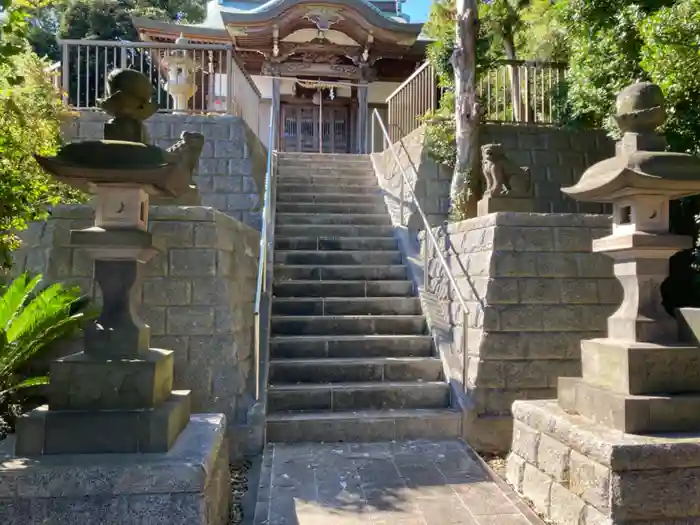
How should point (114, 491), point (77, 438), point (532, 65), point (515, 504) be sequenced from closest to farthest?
point (114, 491), point (77, 438), point (515, 504), point (532, 65)

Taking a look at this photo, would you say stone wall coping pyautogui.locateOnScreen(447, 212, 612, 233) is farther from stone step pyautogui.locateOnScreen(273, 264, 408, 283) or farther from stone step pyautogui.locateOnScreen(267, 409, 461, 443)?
stone step pyautogui.locateOnScreen(273, 264, 408, 283)

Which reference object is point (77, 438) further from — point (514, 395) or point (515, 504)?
point (514, 395)

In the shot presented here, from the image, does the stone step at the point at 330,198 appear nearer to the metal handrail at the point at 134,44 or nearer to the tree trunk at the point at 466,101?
the tree trunk at the point at 466,101

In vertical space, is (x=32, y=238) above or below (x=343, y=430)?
above

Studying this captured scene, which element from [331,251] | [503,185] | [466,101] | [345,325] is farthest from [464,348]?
[466,101]

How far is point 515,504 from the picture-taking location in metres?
4.05

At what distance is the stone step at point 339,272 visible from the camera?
7566 mm

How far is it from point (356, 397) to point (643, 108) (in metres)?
3.70

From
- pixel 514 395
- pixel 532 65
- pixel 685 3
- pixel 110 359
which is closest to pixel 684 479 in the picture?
pixel 514 395

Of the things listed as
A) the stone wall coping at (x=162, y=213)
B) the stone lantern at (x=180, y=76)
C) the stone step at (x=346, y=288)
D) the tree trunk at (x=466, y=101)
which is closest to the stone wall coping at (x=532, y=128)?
the tree trunk at (x=466, y=101)

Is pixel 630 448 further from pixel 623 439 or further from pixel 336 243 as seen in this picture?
pixel 336 243

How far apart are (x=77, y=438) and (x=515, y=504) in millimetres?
3051

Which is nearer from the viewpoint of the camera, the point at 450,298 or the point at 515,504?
the point at 515,504

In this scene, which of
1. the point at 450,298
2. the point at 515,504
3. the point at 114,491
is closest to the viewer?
the point at 114,491
